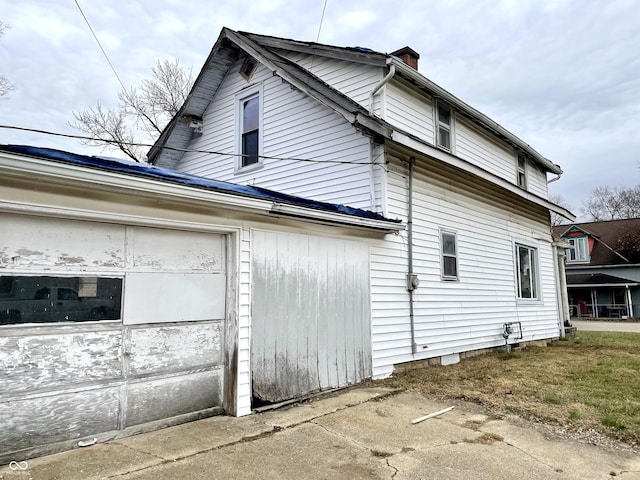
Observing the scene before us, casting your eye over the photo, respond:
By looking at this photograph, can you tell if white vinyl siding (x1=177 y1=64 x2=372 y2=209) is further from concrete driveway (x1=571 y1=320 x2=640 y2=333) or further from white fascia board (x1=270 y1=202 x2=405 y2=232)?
concrete driveway (x1=571 y1=320 x2=640 y2=333)

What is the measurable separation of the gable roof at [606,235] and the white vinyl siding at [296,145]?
27377mm

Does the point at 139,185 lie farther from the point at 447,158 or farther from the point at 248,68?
the point at 248,68

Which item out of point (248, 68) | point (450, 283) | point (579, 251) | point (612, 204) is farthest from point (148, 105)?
point (612, 204)

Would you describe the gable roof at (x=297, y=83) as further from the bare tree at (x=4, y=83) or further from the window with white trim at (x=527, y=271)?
the bare tree at (x=4, y=83)

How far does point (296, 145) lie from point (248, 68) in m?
2.58

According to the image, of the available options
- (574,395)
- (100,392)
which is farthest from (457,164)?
(100,392)

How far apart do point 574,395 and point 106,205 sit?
6.55 meters

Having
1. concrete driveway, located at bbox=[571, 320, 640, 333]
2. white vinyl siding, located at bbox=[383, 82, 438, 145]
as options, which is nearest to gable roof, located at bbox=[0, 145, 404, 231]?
white vinyl siding, located at bbox=[383, 82, 438, 145]

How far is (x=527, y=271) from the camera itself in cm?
1288

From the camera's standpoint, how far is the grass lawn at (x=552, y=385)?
522cm

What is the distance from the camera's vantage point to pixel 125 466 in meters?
3.66

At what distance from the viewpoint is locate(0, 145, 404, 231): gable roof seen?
12.6 feet

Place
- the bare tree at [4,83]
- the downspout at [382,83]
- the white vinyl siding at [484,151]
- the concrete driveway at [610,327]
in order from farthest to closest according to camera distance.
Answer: the concrete driveway at [610,327], the bare tree at [4,83], the white vinyl siding at [484,151], the downspout at [382,83]

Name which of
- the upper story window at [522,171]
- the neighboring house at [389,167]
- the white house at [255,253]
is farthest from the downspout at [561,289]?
the white house at [255,253]
